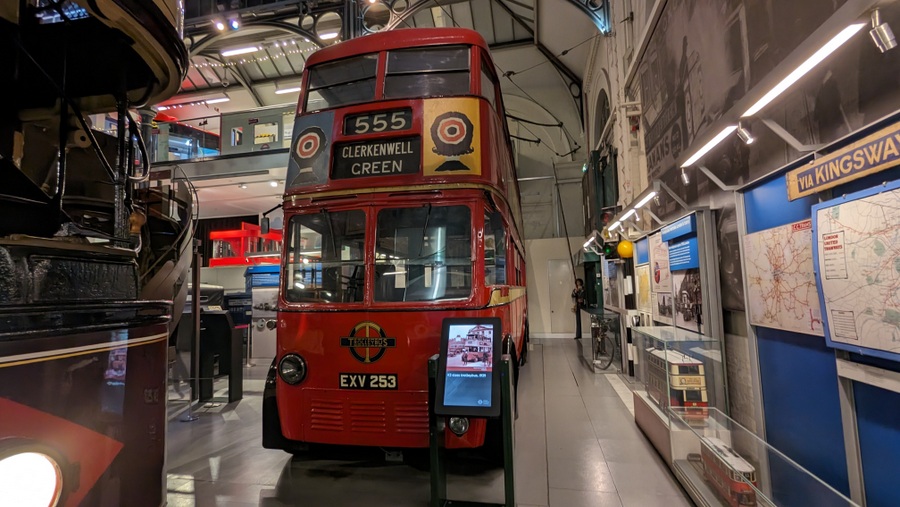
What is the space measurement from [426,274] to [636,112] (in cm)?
572

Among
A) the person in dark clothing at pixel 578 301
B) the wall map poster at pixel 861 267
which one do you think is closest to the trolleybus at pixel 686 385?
the wall map poster at pixel 861 267

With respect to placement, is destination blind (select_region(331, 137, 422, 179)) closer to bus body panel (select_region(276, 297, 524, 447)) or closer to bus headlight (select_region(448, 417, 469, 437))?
bus body panel (select_region(276, 297, 524, 447))

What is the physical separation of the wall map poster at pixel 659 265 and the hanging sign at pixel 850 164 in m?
2.55

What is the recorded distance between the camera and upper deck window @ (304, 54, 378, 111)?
381 cm

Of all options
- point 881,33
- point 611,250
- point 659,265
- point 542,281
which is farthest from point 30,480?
point 542,281

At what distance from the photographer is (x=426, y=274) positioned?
133 inches

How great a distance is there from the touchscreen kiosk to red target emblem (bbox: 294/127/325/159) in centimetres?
204

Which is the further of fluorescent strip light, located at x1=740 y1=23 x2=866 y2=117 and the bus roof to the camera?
the bus roof

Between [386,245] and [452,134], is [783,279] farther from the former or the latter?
[386,245]

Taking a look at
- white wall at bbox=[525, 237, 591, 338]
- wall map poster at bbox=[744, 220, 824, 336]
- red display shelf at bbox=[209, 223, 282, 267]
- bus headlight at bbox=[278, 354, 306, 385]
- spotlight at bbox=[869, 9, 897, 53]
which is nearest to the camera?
spotlight at bbox=[869, 9, 897, 53]

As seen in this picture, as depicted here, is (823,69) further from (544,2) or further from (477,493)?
(544,2)

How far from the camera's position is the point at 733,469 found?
2650mm

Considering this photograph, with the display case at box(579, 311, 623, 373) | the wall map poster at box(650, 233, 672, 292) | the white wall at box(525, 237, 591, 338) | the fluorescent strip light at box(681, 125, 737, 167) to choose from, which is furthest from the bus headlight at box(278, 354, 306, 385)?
the white wall at box(525, 237, 591, 338)

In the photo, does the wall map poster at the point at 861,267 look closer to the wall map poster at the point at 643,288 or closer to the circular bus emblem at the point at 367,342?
the circular bus emblem at the point at 367,342
